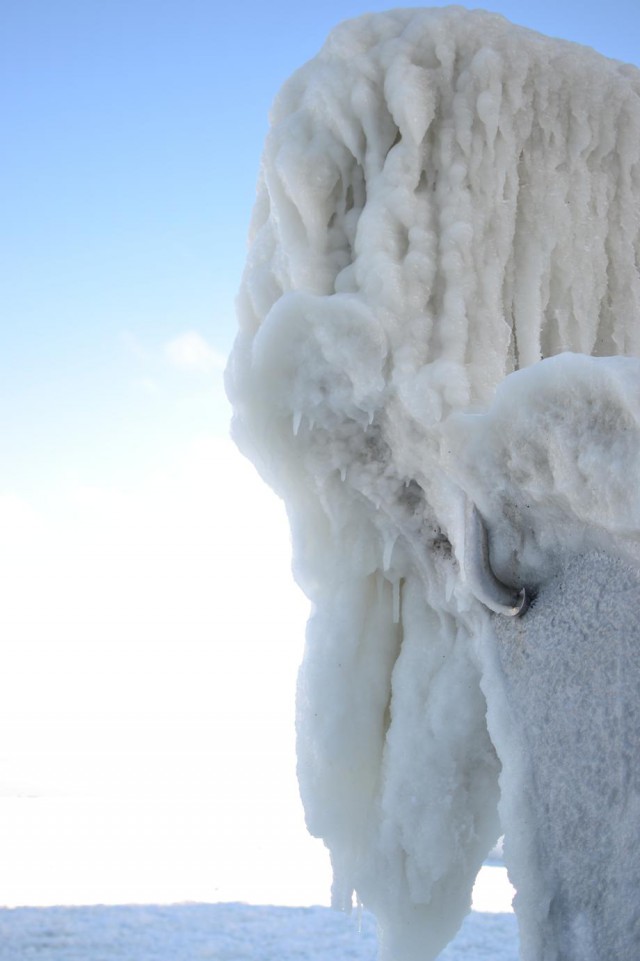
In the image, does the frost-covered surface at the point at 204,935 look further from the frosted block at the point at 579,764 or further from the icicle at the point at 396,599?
the frosted block at the point at 579,764

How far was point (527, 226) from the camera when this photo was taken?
75.9 inches

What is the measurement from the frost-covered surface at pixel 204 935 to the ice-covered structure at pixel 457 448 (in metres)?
4.57

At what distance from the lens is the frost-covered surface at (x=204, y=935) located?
246 inches

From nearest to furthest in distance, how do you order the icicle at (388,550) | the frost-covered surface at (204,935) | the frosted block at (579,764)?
the frosted block at (579,764)
the icicle at (388,550)
the frost-covered surface at (204,935)

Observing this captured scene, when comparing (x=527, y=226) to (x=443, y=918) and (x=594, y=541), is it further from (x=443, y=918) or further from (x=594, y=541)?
(x=443, y=918)

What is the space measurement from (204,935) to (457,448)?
6327 mm

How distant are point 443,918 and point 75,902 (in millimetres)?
6356

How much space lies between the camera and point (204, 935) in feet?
21.9

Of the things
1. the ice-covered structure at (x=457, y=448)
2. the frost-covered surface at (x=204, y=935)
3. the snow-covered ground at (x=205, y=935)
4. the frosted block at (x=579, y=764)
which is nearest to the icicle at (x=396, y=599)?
the ice-covered structure at (x=457, y=448)

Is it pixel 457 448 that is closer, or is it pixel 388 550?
pixel 457 448

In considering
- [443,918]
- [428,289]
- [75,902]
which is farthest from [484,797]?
[75,902]

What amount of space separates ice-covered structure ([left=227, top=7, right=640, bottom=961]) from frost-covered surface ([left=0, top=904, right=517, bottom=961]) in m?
4.57

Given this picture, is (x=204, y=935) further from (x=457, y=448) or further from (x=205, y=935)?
(x=457, y=448)

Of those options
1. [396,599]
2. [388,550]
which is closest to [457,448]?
[388,550]
